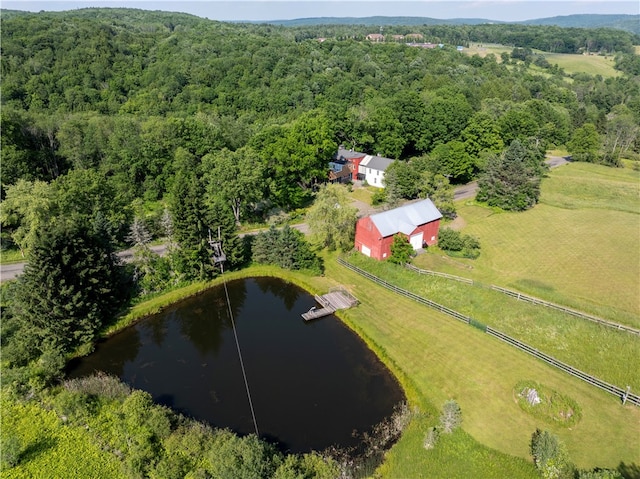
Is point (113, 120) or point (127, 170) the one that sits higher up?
point (113, 120)

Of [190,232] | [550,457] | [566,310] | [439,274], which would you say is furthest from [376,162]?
[550,457]

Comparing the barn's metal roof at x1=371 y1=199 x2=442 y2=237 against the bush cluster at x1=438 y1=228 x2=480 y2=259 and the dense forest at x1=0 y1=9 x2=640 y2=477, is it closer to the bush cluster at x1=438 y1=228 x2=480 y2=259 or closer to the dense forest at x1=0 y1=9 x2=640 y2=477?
the bush cluster at x1=438 y1=228 x2=480 y2=259

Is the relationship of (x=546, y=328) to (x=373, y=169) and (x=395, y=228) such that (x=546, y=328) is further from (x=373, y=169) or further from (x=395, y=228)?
(x=373, y=169)

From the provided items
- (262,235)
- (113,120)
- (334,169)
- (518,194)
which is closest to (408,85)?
(334,169)

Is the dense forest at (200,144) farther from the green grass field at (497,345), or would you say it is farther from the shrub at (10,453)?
the green grass field at (497,345)

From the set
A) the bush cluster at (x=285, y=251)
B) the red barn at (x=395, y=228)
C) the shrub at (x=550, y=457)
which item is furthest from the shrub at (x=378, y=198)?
the shrub at (x=550, y=457)

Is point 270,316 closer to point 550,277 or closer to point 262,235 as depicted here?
point 262,235
